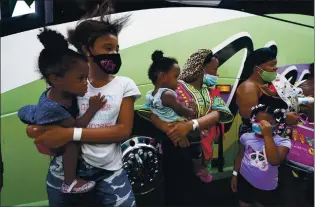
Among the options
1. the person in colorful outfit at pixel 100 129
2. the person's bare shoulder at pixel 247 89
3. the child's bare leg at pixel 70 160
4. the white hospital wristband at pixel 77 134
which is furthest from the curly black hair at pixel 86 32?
the person's bare shoulder at pixel 247 89

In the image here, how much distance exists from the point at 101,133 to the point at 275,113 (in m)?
1.38

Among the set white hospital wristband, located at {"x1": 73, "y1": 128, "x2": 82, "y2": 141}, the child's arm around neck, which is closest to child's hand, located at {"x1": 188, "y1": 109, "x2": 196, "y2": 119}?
the child's arm around neck

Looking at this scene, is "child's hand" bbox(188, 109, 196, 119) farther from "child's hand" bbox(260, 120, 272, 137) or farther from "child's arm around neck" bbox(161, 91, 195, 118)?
"child's hand" bbox(260, 120, 272, 137)

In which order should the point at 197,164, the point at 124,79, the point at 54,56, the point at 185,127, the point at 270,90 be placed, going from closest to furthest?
1. the point at 54,56
2. the point at 124,79
3. the point at 185,127
4. the point at 197,164
5. the point at 270,90

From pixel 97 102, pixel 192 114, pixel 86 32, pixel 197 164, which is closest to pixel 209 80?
pixel 192 114

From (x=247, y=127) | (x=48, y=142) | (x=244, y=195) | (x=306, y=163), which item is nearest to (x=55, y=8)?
(x=48, y=142)

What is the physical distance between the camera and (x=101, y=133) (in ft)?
10.1

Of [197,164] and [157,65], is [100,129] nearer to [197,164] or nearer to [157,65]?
[157,65]

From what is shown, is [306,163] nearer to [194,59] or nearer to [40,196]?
[194,59]

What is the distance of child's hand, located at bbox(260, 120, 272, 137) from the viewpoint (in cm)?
342

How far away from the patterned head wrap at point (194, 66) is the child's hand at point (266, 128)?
65 cm

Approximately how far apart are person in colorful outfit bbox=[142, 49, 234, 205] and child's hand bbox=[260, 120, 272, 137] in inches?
10.1

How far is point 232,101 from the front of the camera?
3.40 m

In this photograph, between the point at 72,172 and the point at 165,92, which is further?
the point at 165,92
